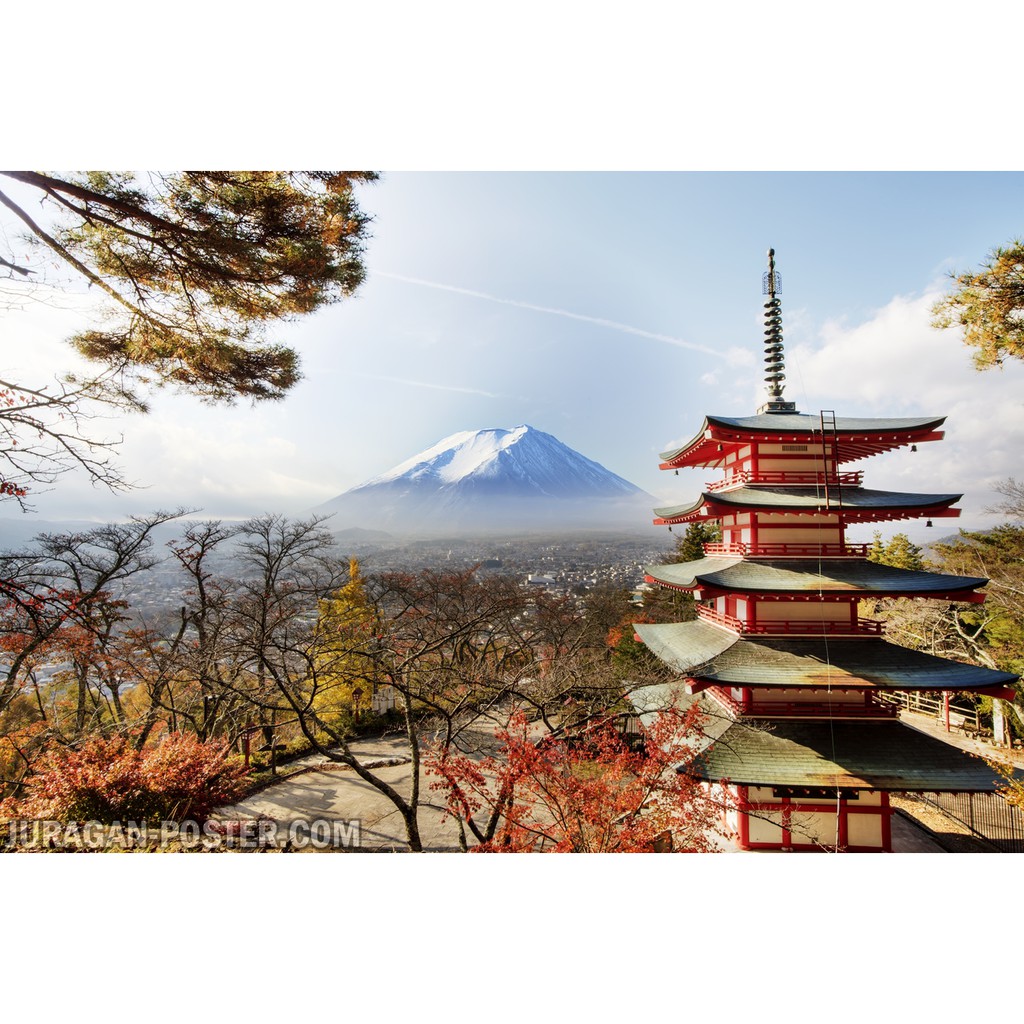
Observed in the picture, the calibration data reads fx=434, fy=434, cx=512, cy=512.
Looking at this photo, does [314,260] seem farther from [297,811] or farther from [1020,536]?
[1020,536]

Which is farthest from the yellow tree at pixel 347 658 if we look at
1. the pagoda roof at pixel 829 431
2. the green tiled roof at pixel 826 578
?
the pagoda roof at pixel 829 431

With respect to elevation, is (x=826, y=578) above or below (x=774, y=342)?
below

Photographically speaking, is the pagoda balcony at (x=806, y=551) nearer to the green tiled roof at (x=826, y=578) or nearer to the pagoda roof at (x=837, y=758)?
the green tiled roof at (x=826, y=578)

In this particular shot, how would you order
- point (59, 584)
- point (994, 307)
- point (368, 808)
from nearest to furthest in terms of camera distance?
point (994, 307) → point (368, 808) → point (59, 584)

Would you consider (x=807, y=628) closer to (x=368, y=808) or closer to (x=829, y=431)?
(x=829, y=431)

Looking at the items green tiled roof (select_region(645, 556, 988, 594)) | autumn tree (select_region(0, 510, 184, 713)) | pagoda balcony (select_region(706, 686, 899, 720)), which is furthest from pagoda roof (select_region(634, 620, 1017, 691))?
autumn tree (select_region(0, 510, 184, 713))

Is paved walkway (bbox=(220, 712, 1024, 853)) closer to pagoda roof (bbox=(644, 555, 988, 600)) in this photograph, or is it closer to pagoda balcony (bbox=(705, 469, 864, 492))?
pagoda roof (bbox=(644, 555, 988, 600))

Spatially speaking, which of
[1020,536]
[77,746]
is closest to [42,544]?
[77,746]

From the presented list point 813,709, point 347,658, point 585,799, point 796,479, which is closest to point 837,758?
point 813,709
